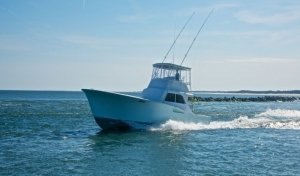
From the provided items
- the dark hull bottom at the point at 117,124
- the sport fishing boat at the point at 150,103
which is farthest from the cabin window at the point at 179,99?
the dark hull bottom at the point at 117,124

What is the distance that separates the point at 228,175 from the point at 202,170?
1313mm

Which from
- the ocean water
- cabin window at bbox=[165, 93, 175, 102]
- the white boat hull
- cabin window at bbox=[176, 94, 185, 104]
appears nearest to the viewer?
the ocean water

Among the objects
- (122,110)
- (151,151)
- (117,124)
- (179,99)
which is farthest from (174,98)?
(151,151)

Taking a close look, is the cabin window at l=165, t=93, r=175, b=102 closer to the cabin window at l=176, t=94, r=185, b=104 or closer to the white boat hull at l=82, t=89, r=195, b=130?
the cabin window at l=176, t=94, r=185, b=104

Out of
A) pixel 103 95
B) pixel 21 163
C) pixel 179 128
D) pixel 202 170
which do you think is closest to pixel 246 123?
pixel 179 128

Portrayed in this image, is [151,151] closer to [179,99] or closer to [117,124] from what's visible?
[117,124]

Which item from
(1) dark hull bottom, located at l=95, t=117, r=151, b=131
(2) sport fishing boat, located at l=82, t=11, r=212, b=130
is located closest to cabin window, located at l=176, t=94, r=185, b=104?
(2) sport fishing boat, located at l=82, t=11, r=212, b=130

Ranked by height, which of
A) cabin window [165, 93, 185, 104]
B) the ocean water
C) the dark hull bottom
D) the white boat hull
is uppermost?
cabin window [165, 93, 185, 104]

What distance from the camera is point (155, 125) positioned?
3222 centimetres

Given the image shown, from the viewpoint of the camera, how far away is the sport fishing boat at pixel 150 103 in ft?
101

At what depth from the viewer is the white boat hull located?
101 ft

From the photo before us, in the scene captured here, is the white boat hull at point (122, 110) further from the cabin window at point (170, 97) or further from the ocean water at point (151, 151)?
the cabin window at point (170, 97)

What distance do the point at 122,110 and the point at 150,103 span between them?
1910 mm

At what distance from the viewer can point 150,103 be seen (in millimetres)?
31172
